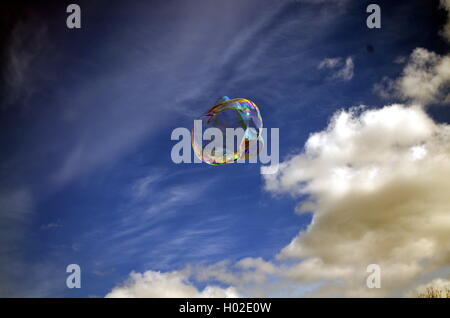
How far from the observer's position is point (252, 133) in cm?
2250
